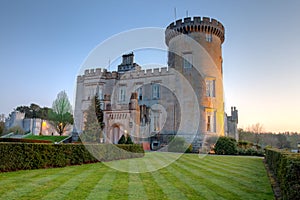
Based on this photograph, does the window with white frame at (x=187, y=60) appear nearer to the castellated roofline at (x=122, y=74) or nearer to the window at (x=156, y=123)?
the castellated roofline at (x=122, y=74)

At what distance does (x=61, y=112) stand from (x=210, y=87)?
81.2 feet

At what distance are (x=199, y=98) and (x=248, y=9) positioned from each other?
34.9 ft

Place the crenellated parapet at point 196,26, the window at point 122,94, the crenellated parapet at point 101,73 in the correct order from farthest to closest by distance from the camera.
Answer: the crenellated parapet at point 101,73, the window at point 122,94, the crenellated parapet at point 196,26

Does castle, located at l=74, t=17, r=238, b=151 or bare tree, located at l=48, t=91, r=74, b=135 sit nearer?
castle, located at l=74, t=17, r=238, b=151

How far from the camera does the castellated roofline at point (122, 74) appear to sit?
86.4 ft

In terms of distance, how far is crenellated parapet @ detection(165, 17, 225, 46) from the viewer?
24.0 m

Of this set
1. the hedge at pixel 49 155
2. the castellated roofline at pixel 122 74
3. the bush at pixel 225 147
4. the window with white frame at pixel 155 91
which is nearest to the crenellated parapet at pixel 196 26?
the castellated roofline at pixel 122 74

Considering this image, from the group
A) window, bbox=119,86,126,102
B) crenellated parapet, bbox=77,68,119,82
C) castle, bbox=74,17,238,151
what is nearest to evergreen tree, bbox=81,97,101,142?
castle, bbox=74,17,238,151

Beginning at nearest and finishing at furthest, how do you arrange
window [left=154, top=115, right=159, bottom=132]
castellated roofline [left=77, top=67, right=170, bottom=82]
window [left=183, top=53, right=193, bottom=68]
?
window [left=183, top=53, right=193, bottom=68], window [left=154, top=115, right=159, bottom=132], castellated roofline [left=77, top=67, right=170, bottom=82]

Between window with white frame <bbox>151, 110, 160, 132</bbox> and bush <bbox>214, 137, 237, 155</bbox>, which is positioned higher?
window with white frame <bbox>151, 110, 160, 132</bbox>

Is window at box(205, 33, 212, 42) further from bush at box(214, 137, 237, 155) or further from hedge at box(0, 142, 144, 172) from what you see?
hedge at box(0, 142, 144, 172)

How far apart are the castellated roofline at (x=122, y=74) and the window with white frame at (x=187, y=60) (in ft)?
7.81

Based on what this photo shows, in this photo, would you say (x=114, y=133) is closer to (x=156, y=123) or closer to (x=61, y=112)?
(x=156, y=123)

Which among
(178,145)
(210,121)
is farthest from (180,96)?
(178,145)
